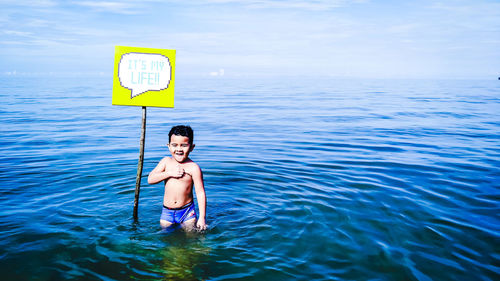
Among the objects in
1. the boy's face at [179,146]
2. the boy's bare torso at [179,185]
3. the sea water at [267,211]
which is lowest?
the sea water at [267,211]

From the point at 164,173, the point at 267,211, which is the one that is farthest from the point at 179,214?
the point at 267,211

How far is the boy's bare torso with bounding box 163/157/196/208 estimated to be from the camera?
5.31m

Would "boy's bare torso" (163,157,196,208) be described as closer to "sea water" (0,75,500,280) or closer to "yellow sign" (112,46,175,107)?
"sea water" (0,75,500,280)

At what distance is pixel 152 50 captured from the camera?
520cm

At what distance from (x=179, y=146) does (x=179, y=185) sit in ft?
2.16

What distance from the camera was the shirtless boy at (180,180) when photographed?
5055mm

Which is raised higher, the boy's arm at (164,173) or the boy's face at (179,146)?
the boy's face at (179,146)

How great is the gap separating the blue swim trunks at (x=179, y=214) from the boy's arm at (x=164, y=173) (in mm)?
541

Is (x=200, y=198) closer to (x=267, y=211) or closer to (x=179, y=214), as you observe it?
(x=179, y=214)

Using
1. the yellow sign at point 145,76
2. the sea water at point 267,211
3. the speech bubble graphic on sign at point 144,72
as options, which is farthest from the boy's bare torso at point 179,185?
the speech bubble graphic on sign at point 144,72

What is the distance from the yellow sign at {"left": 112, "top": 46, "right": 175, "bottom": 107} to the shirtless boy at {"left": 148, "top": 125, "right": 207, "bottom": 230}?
54cm

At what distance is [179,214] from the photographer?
5.51 m

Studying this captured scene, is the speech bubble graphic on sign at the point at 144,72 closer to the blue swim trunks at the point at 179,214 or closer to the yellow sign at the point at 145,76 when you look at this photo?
the yellow sign at the point at 145,76

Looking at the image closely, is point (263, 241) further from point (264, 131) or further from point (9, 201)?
point (264, 131)
